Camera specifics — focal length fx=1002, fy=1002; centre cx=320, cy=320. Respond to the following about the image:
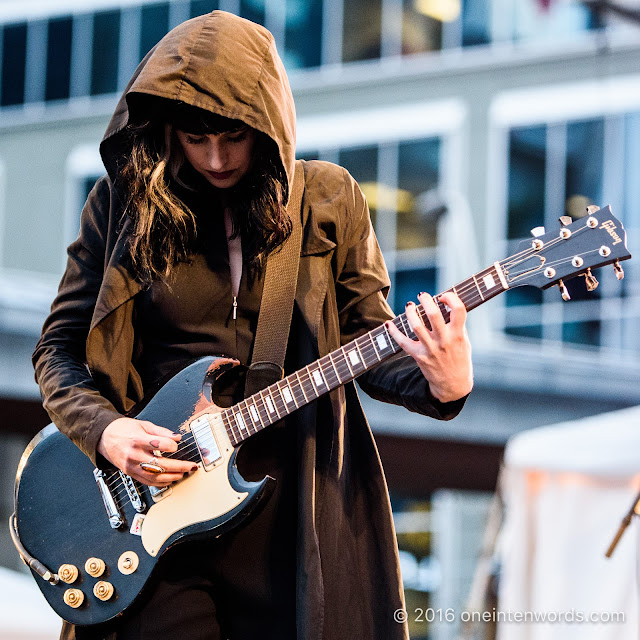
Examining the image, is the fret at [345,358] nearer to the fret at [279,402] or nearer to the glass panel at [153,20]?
the fret at [279,402]

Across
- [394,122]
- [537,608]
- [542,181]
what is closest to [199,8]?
[394,122]

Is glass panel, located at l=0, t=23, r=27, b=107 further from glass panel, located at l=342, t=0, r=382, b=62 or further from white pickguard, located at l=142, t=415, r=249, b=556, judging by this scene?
white pickguard, located at l=142, t=415, r=249, b=556

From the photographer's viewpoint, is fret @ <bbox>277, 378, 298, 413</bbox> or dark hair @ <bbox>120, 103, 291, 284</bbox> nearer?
fret @ <bbox>277, 378, 298, 413</bbox>

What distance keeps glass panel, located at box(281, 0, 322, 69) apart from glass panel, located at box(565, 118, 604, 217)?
387cm

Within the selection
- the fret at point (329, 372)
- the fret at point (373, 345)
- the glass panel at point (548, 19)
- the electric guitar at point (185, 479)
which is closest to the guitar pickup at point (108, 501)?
the electric guitar at point (185, 479)

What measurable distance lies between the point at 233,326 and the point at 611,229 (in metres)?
0.88

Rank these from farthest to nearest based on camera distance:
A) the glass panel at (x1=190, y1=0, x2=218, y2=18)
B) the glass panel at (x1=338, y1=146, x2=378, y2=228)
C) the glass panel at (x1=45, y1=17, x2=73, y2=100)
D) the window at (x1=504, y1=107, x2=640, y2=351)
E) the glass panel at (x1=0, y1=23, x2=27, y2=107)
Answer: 1. the glass panel at (x1=0, y1=23, x2=27, y2=107)
2. the glass panel at (x1=45, y1=17, x2=73, y2=100)
3. the glass panel at (x1=190, y1=0, x2=218, y2=18)
4. the glass panel at (x1=338, y1=146, x2=378, y2=228)
5. the window at (x1=504, y1=107, x2=640, y2=351)

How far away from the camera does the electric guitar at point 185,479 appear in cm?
215

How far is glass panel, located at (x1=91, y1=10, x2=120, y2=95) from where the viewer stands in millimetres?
14859

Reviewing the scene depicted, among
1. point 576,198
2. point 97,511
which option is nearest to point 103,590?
point 97,511

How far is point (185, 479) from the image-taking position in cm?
231

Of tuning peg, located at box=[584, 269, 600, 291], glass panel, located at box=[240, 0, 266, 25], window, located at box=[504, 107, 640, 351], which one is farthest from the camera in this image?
glass panel, located at box=[240, 0, 266, 25]

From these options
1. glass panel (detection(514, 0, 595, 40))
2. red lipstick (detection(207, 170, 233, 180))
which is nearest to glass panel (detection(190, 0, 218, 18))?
glass panel (detection(514, 0, 595, 40))

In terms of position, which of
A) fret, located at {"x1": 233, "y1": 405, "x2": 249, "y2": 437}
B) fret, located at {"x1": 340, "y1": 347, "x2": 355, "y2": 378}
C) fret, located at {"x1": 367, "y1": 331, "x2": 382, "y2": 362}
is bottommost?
fret, located at {"x1": 233, "y1": 405, "x2": 249, "y2": 437}
